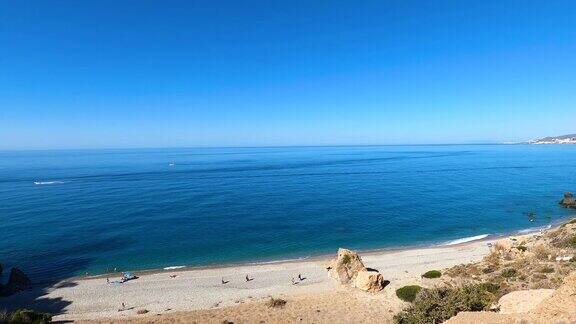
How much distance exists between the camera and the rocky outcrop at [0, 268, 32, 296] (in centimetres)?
3689

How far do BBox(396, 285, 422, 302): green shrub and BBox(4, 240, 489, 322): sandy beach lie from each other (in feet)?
1.78

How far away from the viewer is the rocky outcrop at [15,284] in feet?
121

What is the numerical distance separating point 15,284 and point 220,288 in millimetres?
23032

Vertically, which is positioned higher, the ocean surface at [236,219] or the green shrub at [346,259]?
the green shrub at [346,259]

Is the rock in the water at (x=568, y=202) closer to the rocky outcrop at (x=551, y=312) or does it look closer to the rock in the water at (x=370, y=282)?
the rock in the water at (x=370, y=282)

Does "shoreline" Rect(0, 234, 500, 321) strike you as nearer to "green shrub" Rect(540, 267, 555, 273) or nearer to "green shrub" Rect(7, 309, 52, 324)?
"green shrub" Rect(7, 309, 52, 324)

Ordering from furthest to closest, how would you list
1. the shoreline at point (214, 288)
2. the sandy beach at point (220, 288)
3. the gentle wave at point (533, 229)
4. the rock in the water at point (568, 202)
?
1. the rock in the water at point (568, 202)
2. the gentle wave at point (533, 229)
3. the shoreline at point (214, 288)
4. the sandy beach at point (220, 288)

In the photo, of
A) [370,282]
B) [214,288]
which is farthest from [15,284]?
[370,282]

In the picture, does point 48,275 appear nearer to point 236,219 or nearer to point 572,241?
point 236,219

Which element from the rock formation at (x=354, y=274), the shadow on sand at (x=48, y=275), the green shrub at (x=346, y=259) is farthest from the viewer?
the green shrub at (x=346, y=259)

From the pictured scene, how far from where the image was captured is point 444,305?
20.8m

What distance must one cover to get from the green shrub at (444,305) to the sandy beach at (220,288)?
19.2 feet

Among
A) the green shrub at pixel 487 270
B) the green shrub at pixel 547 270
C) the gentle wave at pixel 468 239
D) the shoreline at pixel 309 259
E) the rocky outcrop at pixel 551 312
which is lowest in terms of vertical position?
the gentle wave at pixel 468 239

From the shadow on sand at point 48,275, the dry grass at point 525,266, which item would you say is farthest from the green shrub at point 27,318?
Result: the dry grass at point 525,266
